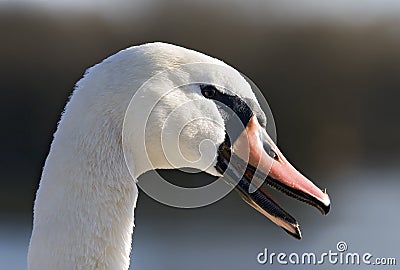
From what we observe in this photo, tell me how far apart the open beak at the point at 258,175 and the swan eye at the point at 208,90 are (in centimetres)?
18

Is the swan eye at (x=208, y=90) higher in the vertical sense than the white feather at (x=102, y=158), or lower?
higher

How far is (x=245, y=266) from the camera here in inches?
312

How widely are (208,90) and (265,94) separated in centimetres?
887

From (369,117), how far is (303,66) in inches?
59.2

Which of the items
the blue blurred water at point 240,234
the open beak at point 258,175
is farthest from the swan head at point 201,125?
the blue blurred water at point 240,234

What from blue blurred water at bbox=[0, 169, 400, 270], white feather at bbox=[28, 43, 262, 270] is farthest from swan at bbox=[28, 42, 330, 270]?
blue blurred water at bbox=[0, 169, 400, 270]

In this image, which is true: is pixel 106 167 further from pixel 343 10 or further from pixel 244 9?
pixel 343 10

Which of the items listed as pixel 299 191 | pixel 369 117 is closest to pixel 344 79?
pixel 369 117

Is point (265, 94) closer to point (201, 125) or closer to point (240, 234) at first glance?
point (240, 234)

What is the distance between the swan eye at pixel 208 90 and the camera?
246 cm

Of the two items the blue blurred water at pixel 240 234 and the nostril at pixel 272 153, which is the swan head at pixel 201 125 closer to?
the nostril at pixel 272 153

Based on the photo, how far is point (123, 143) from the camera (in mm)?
2406

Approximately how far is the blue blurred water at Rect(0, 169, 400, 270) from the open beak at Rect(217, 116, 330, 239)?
5188mm

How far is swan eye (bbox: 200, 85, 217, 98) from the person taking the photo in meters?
2.46
